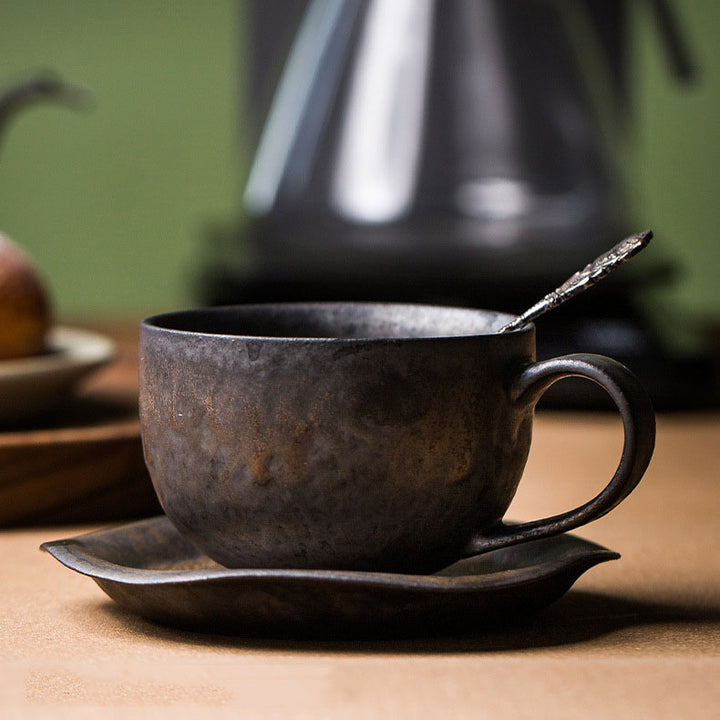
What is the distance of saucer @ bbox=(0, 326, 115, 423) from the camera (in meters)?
0.48

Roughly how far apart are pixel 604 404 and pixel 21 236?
886mm

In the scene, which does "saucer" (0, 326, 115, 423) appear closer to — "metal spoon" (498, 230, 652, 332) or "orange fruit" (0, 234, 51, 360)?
"orange fruit" (0, 234, 51, 360)

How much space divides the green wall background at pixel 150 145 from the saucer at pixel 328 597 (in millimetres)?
1039

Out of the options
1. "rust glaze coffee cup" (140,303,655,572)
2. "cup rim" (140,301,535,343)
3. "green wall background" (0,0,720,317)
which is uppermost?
"green wall background" (0,0,720,317)

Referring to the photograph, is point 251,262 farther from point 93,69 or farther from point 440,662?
point 93,69

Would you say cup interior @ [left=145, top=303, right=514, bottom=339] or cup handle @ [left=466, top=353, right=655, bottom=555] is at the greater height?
cup interior @ [left=145, top=303, right=514, bottom=339]

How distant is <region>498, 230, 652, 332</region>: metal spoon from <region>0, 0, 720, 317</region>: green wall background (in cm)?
101

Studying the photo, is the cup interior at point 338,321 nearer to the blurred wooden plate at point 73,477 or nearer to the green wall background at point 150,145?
the blurred wooden plate at point 73,477

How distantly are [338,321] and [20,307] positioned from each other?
0.20 m

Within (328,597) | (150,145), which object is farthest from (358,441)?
(150,145)

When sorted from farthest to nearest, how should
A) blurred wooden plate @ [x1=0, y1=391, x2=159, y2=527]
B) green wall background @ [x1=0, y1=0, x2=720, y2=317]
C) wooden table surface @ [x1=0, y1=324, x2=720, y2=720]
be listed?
green wall background @ [x1=0, y1=0, x2=720, y2=317] → blurred wooden plate @ [x1=0, y1=391, x2=159, y2=527] → wooden table surface @ [x1=0, y1=324, x2=720, y2=720]

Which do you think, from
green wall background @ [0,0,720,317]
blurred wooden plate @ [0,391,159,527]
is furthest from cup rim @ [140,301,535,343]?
green wall background @ [0,0,720,317]

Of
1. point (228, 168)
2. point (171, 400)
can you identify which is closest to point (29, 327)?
point (171, 400)

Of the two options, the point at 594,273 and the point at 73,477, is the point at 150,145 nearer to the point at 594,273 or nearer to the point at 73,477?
the point at 73,477
